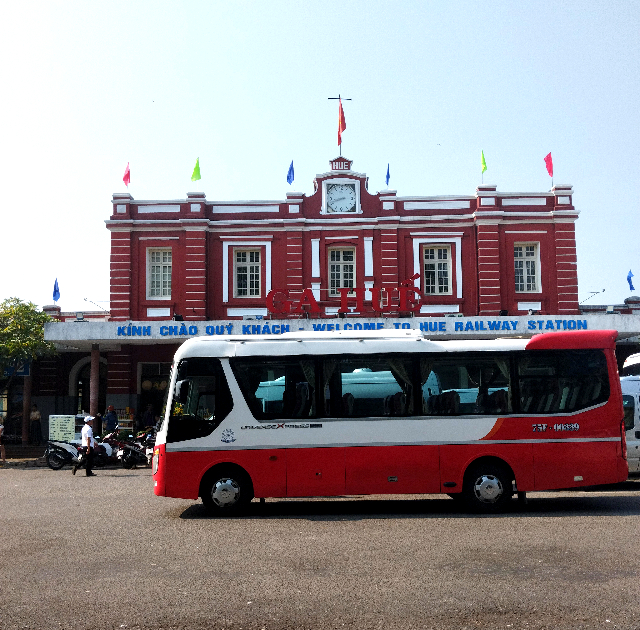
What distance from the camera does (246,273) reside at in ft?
96.4

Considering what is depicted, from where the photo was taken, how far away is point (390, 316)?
92.2 feet

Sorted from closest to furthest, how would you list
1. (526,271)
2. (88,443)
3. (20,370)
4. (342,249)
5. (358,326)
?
(88,443), (358,326), (20,370), (526,271), (342,249)

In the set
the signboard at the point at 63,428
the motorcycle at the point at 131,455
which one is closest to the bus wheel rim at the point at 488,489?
the motorcycle at the point at 131,455

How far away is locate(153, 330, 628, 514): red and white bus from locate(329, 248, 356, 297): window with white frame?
56.6 feet

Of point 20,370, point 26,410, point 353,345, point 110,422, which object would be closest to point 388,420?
point 353,345

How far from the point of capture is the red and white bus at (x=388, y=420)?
38.2ft

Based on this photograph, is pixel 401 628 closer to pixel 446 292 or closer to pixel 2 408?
pixel 446 292

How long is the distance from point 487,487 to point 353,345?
2958 mm

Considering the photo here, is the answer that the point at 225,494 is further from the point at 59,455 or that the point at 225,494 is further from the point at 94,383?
the point at 94,383

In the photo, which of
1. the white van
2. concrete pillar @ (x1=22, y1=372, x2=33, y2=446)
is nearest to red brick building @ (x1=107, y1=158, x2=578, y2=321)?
concrete pillar @ (x1=22, y1=372, x2=33, y2=446)

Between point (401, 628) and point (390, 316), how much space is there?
22604 millimetres

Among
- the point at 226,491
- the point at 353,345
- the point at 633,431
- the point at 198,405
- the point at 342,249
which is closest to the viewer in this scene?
the point at 226,491

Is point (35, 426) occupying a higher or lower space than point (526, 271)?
lower

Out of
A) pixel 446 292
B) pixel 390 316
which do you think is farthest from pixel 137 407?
pixel 446 292
